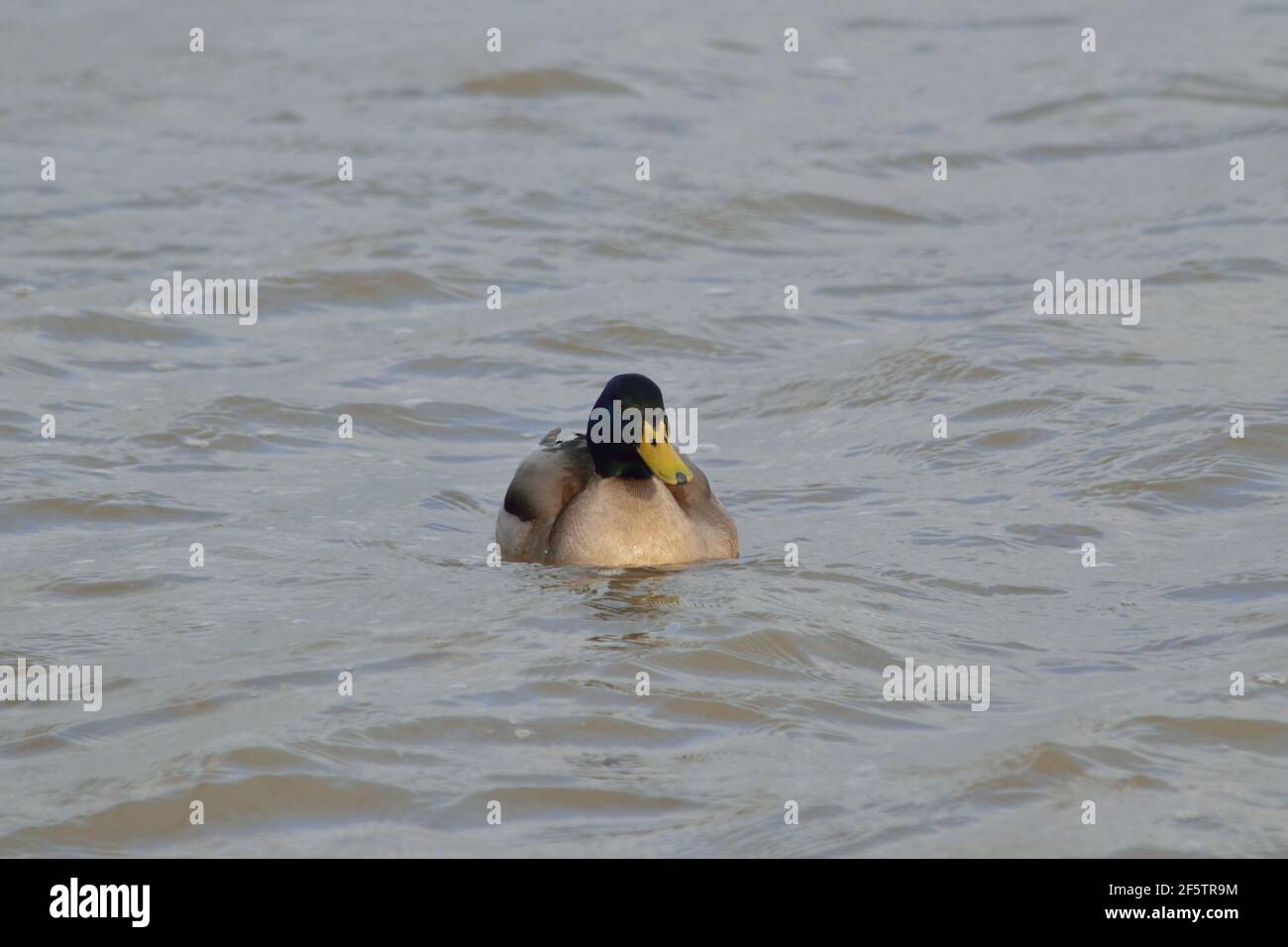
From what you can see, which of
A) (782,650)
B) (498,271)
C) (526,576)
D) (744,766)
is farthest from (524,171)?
(744,766)

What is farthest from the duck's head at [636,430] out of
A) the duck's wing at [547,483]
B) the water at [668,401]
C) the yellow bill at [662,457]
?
the water at [668,401]

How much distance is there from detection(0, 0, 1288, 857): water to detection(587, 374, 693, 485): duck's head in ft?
1.76

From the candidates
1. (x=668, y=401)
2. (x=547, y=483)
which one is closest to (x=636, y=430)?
(x=547, y=483)

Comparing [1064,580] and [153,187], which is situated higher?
[153,187]

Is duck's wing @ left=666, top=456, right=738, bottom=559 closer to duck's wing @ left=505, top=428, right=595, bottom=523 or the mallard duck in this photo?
the mallard duck

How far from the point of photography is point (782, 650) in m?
8.28

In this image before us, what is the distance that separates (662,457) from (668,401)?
11.0 ft

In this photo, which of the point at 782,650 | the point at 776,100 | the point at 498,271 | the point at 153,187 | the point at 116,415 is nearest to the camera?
the point at 782,650

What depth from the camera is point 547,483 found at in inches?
382

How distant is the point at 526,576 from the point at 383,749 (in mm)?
2336

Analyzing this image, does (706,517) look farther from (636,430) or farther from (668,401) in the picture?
(668,401)

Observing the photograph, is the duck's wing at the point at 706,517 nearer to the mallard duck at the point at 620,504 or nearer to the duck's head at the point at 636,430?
the mallard duck at the point at 620,504
